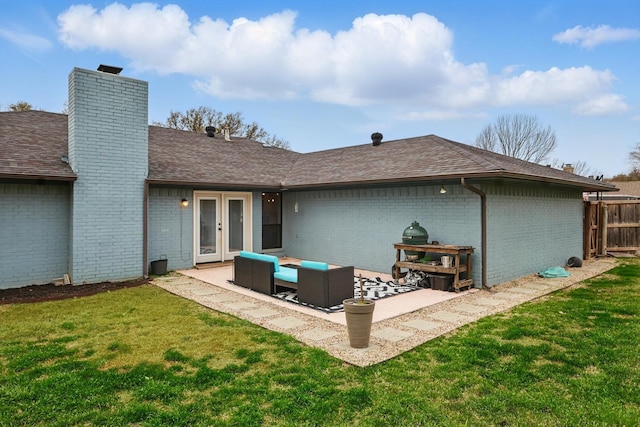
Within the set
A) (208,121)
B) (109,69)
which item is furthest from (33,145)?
(208,121)

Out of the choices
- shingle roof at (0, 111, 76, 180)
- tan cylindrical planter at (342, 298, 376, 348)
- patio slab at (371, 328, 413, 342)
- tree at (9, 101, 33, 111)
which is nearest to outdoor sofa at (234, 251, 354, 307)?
patio slab at (371, 328, 413, 342)

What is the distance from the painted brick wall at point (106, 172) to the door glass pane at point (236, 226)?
285 centimetres

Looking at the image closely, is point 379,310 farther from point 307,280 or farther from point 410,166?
point 410,166

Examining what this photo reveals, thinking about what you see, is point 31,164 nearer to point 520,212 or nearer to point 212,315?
point 212,315

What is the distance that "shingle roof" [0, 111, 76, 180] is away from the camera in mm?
7836

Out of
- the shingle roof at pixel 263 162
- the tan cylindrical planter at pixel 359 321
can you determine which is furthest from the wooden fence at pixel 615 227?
the tan cylindrical planter at pixel 359 321

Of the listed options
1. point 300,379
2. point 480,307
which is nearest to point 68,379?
point 300,379

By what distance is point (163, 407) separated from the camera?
10.3ft

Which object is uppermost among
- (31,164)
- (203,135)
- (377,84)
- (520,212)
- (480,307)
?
(377,84)

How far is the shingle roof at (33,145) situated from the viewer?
7.84 meters

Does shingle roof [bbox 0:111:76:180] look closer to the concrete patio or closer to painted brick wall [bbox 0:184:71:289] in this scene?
painted brick wall [bbox 0:184:71:289]

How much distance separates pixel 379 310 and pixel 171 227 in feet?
21.0

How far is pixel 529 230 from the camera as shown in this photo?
9.60 metres

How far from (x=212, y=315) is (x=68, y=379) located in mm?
2474
